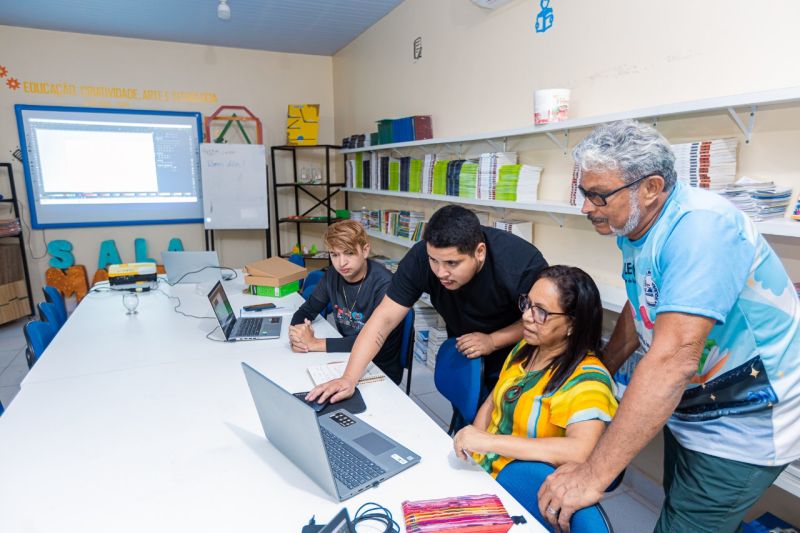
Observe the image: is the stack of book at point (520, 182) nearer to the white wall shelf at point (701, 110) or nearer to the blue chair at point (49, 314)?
the white wall shelf at point (701, 110)

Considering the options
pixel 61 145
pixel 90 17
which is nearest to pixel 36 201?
pixel 61 145

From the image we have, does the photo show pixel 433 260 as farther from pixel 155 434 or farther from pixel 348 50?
pixel 348 50

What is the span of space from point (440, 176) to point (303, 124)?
2.61 meters

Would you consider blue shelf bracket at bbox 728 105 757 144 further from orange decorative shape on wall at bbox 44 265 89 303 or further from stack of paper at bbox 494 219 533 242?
orange decorative shape on wall at bbox 44 265 89 303

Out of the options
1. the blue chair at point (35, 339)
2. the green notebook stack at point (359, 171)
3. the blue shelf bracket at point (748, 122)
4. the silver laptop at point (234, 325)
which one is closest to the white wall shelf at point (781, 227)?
the blue shelf bracket at point (748, 122)

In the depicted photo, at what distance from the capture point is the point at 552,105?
2395 millimetres

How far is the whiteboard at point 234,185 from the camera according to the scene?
527cm

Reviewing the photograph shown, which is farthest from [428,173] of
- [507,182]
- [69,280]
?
Result: [69,280]

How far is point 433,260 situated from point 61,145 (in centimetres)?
516

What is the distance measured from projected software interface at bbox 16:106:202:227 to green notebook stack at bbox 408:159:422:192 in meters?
2.99

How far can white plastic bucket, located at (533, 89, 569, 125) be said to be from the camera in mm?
2373

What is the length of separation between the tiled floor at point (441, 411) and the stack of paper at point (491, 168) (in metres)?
1.38

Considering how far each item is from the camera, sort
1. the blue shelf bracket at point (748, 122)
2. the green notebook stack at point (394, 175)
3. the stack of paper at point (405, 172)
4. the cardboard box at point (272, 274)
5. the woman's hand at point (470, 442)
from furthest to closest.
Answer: the green notebook stack at point (394, 175), the stack of paper at point (405, 172), the cardboard box at point (272, 274), the blue shelf bracket at point (748, 122), the woman's hand at point (470, 442)

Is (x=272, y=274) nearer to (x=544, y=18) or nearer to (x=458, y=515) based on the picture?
(x=544, y=18)
